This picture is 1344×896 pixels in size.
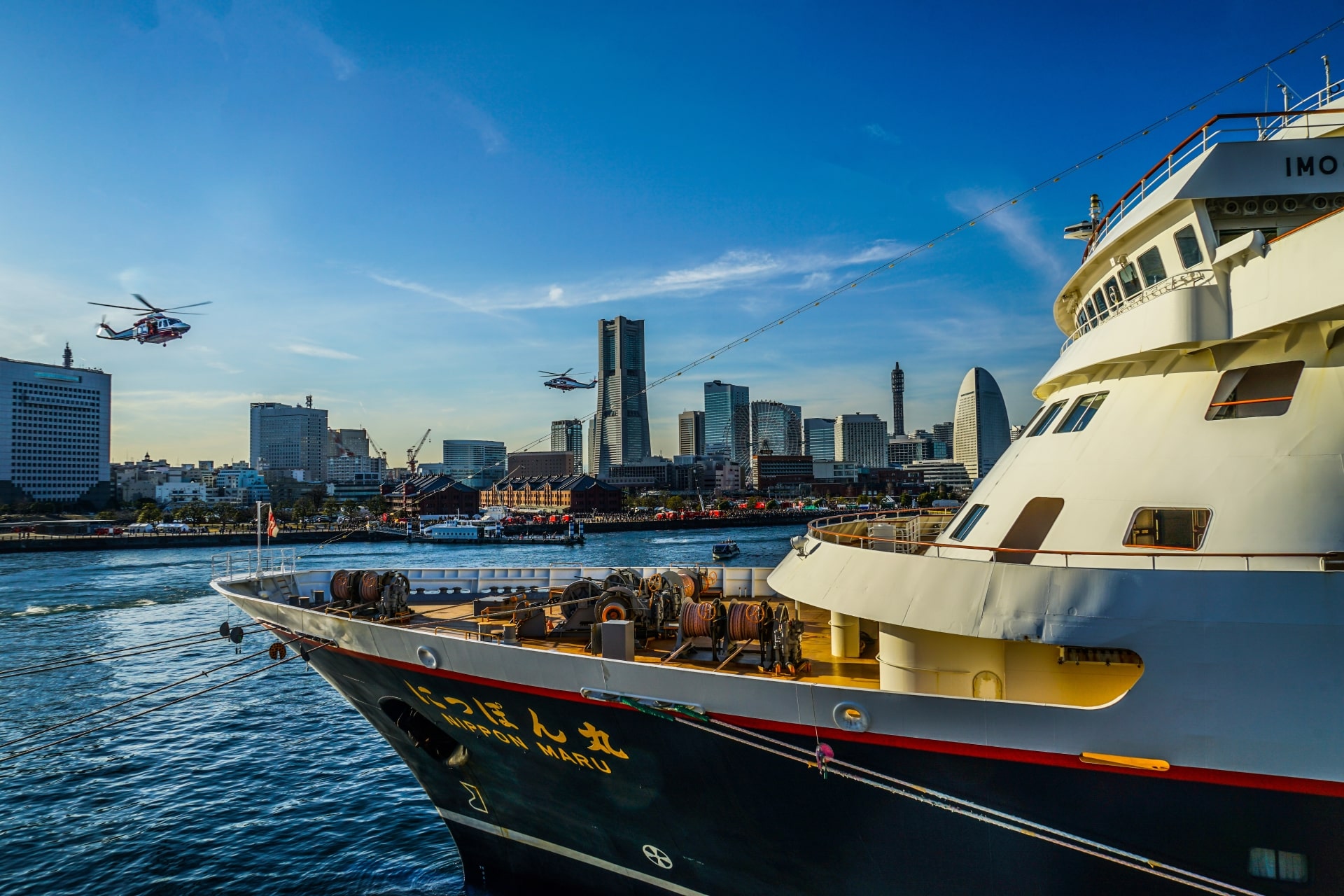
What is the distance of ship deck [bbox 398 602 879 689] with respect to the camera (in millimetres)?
9734

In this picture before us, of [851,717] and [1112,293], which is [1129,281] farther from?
[851,717]

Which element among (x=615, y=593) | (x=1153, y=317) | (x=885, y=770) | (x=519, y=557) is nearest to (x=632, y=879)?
(x=615, y=593)

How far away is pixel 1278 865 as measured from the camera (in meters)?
6.95

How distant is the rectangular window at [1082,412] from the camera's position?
9508 millimetres

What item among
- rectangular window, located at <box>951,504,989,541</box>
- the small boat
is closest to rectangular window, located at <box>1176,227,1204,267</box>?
rectangular window, located at <box>951,504,989,541</box>

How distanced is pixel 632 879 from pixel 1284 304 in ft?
38.3

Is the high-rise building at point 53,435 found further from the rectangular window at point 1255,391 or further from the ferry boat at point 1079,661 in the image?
the rectangular window at point 1255,391

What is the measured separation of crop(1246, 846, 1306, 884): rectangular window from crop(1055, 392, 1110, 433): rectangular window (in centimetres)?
490

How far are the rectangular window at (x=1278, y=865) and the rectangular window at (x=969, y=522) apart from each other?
170 inches

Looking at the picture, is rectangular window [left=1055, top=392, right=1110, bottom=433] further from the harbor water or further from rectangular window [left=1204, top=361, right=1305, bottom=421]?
the harbor water

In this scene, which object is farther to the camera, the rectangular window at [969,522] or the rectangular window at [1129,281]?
the rectangular window at [969,522]

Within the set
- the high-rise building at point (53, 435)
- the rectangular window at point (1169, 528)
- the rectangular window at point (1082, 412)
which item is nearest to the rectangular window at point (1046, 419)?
the rectangular window at point (1082, 412)

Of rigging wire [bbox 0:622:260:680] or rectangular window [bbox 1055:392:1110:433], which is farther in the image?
rigging wire [bbox 0:622:260:680]

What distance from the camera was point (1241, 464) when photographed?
770cm
